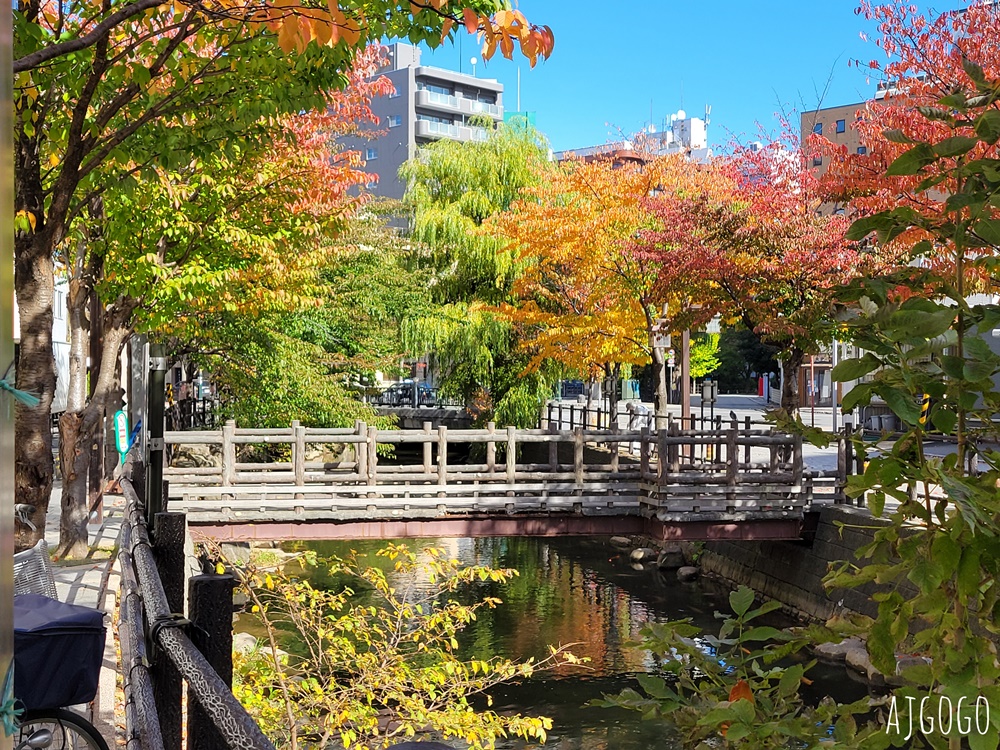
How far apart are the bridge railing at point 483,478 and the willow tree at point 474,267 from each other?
38.0 feet

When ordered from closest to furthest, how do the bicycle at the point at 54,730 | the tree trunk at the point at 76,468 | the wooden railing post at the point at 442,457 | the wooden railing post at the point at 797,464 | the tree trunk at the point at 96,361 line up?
1. the bicycle at the point at 54,730
2. the tree trunk at the point at 76,468
3. the wooden railing post at the point at 442,457
4. the wooden railing post at the point at 797,464
5. the tree trunk at the point at 96,361

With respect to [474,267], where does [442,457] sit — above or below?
below

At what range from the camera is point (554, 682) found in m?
14.6

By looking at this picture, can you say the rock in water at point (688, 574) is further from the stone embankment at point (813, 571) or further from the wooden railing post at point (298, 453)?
the wooden railing post at point (298, 453)

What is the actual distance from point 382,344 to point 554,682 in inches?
586

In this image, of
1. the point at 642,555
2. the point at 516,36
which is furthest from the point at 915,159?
the point at 642,555

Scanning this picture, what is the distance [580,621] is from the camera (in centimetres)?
1744

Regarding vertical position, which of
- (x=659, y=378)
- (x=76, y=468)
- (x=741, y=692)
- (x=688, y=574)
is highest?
(x=659, y=378)

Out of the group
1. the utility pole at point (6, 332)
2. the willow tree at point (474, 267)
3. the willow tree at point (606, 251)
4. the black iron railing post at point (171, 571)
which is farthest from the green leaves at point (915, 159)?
the willow tree at point (474, 267)

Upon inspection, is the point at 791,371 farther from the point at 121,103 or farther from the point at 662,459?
the point at 121,103

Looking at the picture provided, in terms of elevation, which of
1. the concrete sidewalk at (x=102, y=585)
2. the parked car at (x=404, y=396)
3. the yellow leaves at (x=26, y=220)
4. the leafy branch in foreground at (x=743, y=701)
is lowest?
the concrete sidewalk at (x=102, y=585)

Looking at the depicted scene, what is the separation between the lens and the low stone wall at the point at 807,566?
16000 millimetres

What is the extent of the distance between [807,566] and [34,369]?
13.5m

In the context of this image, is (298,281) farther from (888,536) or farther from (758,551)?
(888,536)
